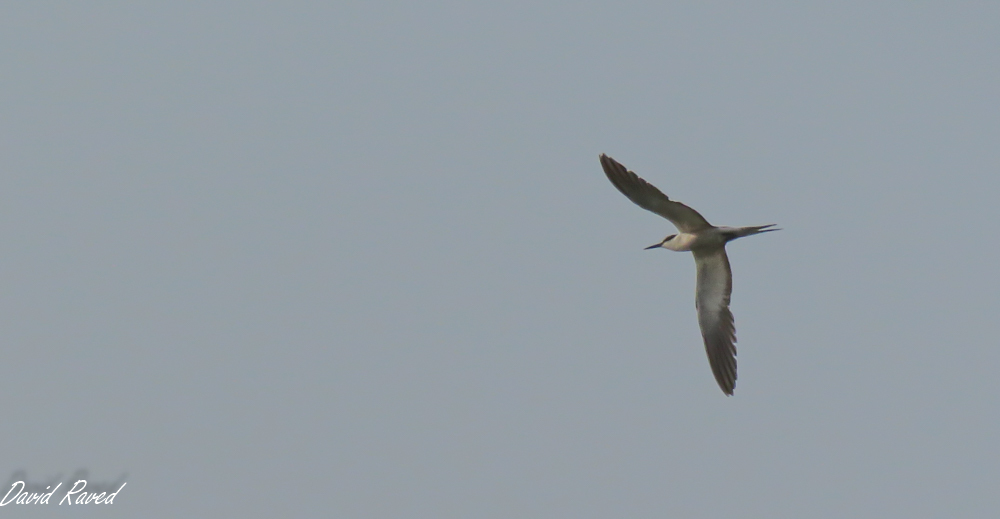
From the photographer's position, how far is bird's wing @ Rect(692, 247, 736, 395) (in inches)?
794

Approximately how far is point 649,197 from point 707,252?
2206 mm

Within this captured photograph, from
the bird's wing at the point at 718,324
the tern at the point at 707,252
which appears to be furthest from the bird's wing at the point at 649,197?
the bird's wing at the point at 718,324

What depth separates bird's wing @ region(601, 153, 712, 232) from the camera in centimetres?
1739

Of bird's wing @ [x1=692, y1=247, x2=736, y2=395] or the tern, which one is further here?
bird's wing @ [x1=692, y1=247, x2=736, y2=395]

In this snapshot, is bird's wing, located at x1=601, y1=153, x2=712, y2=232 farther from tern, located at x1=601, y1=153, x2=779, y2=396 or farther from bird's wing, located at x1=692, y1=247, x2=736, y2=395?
bird's wing, located at x1=692, y1=247, x2=736, y2=395

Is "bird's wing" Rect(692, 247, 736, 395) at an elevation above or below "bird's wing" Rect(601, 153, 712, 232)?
below

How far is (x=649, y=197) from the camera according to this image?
1781 centimetres

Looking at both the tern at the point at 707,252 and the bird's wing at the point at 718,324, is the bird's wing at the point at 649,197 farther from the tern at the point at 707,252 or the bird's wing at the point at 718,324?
the bird's wing at the point at 718,324

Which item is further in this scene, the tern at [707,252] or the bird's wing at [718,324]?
the bird's wing at [718,324]

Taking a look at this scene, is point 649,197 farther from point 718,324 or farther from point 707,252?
point 718,324

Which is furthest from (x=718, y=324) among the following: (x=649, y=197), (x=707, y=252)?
(x=649, y=197)

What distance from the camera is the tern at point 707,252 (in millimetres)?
17578

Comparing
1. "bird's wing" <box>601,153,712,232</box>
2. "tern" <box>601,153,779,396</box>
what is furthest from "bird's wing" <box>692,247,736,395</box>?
"bird's wing" <box>601,153,712,232</box>

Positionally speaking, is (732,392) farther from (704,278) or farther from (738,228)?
(738,228)
